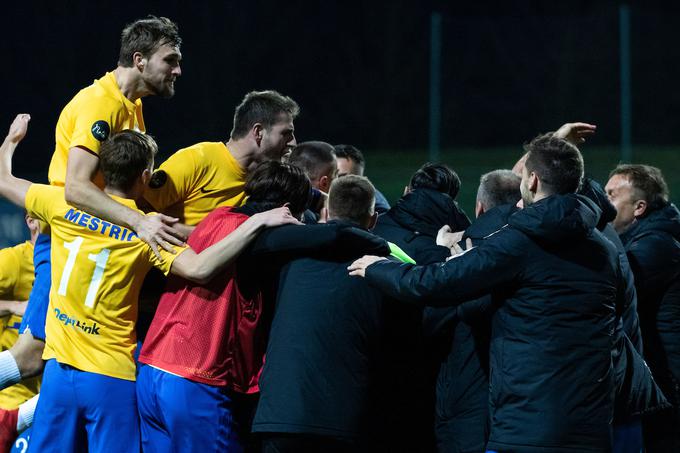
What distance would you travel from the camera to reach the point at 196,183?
4.82 meters

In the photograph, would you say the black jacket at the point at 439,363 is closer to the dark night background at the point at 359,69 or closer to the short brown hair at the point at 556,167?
the short brown hair at the point at 556,167

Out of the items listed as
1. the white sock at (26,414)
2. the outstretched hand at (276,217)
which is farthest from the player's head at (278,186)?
the white sock at (26,414)

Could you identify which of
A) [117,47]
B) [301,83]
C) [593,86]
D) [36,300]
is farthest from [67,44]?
[36,300]

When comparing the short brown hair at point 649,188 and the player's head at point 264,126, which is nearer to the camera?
the player's head at point 264,126

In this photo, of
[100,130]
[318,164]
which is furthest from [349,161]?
[100,130]


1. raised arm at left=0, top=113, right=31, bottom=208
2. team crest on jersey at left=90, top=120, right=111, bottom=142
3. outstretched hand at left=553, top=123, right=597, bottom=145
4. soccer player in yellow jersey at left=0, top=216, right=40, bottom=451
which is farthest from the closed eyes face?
outstretched hand at left=553, top=123, right=597, bottom=145

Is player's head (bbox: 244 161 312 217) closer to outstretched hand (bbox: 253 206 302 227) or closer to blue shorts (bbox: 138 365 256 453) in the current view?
outstretched hand (bbox: 253 206 302 227)

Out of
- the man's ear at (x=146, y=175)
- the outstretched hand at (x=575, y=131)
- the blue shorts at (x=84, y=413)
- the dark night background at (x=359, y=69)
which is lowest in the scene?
the blue shorts at (x=84, y=413)

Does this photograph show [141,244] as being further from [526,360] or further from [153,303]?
[526,360]

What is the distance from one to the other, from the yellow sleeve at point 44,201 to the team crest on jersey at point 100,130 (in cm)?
31

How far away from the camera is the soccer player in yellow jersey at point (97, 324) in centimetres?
431

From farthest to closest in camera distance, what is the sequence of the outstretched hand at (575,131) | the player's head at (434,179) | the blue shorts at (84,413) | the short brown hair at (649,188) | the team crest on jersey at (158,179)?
the short brown hair at (649,188), the outstretched hand at (575,131), the player's head at (434,179), the team crest on jersey at (158,179), the blue shorts at (84,413)

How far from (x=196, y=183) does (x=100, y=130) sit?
0.56m

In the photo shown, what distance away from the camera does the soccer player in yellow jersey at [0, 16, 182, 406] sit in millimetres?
4250
